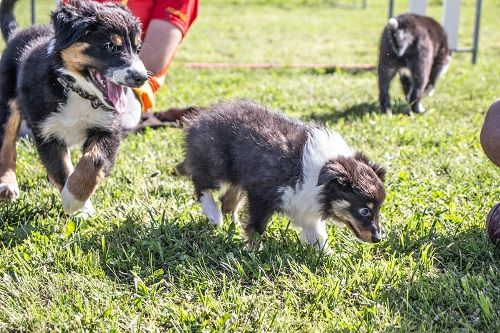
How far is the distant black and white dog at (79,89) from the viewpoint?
12.5 ft

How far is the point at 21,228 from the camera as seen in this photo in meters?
3.76

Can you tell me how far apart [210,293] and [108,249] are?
2.35 feet

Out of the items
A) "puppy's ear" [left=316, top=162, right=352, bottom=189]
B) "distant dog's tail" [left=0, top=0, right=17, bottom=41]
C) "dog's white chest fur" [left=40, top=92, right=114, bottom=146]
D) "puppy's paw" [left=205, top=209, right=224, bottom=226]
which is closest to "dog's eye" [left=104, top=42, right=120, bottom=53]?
"dog's white chest fur" [left=40, top=92, right=114, bottom=146]

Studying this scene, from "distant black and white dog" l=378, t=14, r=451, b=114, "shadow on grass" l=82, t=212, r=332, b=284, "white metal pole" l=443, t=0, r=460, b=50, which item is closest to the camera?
"shadow on grass" l=82, t=212, r=332, b=284

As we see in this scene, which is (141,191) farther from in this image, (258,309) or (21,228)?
(258,309)

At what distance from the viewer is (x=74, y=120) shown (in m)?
4.09

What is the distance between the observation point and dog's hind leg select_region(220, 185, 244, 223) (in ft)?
13.7

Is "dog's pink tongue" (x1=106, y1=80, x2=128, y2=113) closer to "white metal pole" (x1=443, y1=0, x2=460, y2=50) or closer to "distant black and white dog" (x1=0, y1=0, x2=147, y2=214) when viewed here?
"distant black and white dog" (x1=0, y1=0, x2=147, y2=214)

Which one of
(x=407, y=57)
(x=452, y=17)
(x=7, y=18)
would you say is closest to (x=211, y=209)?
(x=7, y=18)

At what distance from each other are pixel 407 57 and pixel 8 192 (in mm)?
4885

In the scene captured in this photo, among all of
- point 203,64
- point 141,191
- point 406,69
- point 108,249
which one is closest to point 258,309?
point 108,249

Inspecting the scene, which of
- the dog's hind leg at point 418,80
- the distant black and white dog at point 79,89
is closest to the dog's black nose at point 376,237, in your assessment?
the distant black and white dog at point 79,89

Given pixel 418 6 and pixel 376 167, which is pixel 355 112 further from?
pixel 418 6

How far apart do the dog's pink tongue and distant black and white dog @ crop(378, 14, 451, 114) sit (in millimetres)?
3834
